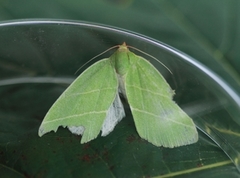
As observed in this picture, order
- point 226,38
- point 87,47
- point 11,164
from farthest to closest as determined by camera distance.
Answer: point 226,38
point 87,47
point 11,164

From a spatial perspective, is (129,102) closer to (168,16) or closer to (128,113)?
(128,113)

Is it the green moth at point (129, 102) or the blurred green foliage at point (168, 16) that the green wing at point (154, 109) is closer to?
the green moth at point (129, 102)

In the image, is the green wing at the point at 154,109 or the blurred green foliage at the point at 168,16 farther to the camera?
the blurred green foliage at the point at 168,16

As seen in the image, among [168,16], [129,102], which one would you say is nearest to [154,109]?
[129,102]

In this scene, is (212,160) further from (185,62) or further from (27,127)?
(27,127)

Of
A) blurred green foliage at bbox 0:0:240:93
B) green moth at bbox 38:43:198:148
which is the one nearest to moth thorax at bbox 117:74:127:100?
green moth at bbox 38:43:198:148

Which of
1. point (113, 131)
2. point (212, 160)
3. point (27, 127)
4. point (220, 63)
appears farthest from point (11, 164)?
point (220, 63)

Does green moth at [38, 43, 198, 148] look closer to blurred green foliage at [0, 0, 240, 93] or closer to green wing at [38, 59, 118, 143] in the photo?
green wing at [38, 59, 118, 143]

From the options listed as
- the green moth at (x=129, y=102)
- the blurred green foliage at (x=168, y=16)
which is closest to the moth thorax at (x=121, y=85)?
the green moth at (x=129, y=102)
